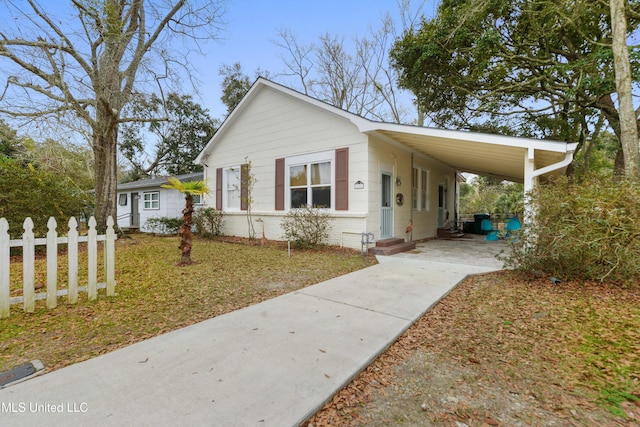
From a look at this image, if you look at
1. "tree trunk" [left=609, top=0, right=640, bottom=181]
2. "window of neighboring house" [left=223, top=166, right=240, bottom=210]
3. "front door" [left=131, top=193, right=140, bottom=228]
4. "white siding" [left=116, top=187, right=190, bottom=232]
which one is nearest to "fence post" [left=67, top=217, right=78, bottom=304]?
"window of neighboring house" [left=223, top=166, right=240, bottom=210]

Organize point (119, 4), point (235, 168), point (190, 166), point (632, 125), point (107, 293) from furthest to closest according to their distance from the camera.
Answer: point (190, 166)
point (235, 168)
point (119, 4)
point (632, 125)
point (107, 293)

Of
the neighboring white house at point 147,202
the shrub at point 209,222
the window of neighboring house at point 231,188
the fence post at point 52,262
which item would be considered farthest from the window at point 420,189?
the neighboring white house at point 147,202

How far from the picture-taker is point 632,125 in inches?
215

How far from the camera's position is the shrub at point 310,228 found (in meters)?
8.12

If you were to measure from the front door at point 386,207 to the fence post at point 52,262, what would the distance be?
6.87 m

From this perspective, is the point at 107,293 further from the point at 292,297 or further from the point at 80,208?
the point at 80,208

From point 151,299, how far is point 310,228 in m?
4.81

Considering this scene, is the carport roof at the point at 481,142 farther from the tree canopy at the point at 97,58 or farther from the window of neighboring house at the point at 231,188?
the tree canopy at the point at 97,58

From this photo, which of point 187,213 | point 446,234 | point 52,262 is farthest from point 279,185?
point 446,234

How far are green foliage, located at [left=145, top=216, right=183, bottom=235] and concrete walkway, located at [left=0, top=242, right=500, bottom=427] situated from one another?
1105 centimetres

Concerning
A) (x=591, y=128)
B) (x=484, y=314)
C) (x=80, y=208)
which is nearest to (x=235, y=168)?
(x=80, y=208)

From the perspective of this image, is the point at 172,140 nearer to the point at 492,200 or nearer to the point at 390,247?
the point at 390,247

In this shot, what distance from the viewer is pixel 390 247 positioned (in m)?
7.58

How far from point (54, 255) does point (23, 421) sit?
2.37 m
